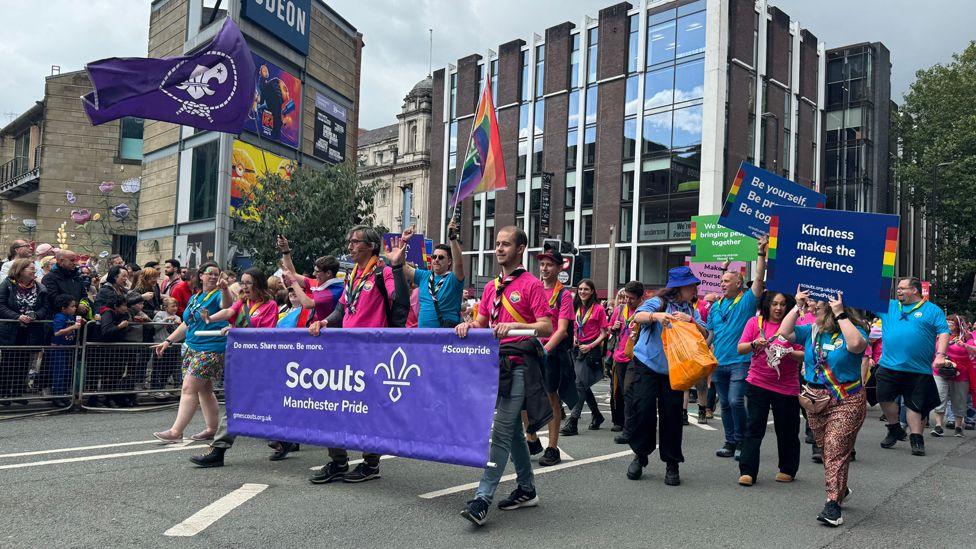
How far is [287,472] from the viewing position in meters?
6.67

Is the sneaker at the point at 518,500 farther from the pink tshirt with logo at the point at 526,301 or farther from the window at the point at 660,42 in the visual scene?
the window at the point at 660,42

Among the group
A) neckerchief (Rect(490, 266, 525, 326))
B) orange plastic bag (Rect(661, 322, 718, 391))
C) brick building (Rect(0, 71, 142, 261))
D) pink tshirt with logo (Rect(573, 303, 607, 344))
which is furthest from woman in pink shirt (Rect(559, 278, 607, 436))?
brick building (Rect(0, 71, 142, 261))

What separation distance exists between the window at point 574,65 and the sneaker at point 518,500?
44.6 m

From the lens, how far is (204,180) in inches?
1014

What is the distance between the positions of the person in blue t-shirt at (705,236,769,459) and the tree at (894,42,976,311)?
4032 centimetres

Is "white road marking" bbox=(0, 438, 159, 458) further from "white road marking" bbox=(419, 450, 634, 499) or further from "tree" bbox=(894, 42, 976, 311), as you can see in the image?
"tree" bbox=(894, 42, 976, 311)

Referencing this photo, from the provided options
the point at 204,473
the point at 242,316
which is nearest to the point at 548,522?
the point at 204,473

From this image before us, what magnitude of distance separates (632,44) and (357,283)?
4188 cm

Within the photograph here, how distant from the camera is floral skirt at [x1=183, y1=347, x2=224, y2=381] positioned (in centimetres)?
727

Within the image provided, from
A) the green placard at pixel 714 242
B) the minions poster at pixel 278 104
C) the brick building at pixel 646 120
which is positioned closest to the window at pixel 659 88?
the brick building at pixel 646 120

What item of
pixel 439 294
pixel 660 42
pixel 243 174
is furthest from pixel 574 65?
pixel 439 294

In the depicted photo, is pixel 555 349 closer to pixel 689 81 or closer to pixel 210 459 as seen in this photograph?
pixel 210 459

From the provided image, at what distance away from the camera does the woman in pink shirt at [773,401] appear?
680cm

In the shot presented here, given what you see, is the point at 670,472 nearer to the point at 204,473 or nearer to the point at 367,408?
the point at 367,408
